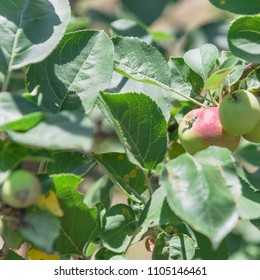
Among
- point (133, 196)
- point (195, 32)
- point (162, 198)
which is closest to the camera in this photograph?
point (162, 198)

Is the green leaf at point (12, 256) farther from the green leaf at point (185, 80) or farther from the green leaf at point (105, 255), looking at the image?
the green leaf at point (185, 80)

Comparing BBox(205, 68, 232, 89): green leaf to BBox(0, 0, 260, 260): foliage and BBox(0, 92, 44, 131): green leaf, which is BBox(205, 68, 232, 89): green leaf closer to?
BBox(0, 0, 260, 260): foliage

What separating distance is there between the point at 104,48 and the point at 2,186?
0.27 metres

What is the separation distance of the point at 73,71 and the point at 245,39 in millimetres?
231

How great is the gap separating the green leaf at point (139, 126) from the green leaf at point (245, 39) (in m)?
0.13

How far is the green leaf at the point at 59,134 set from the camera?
25.2 inches

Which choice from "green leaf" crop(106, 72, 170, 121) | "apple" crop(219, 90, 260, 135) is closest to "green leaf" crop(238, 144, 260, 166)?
"green leaf" crop(106, 72, 170, 121)

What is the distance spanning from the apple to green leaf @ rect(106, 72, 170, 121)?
149mm

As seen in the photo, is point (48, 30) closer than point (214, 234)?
No

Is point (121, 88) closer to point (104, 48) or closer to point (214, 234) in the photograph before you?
point (104, 48)

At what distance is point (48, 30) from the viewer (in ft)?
2.82

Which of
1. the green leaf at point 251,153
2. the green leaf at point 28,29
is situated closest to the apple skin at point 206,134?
the green leaf at point 28,29

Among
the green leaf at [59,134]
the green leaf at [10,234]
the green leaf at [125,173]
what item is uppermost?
the green leaf at [59,134]
